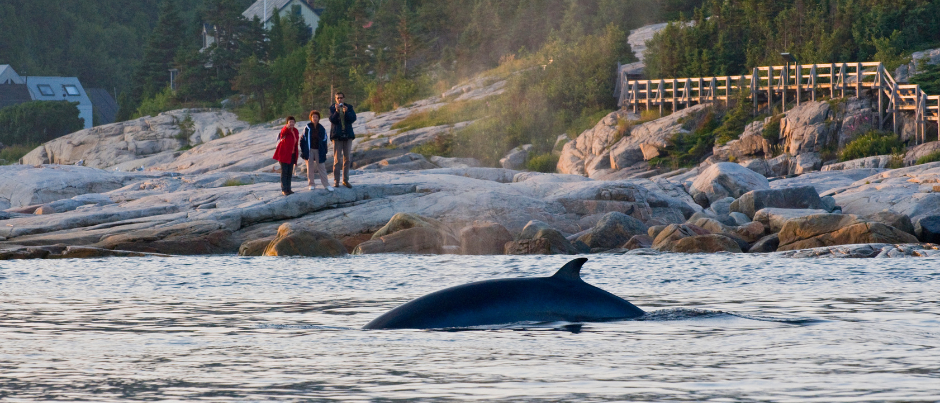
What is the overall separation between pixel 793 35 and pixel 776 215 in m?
26.0

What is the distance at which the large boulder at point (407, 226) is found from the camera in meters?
19.8

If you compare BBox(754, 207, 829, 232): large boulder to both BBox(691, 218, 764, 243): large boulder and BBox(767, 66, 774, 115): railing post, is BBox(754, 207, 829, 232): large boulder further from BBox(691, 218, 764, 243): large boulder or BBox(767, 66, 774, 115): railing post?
BBox(767, 66, 774, 115): railing post

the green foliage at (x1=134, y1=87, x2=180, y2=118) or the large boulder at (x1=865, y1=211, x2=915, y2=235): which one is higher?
the green foliage at (x1=134, y1=87, x2=180, y2=118)

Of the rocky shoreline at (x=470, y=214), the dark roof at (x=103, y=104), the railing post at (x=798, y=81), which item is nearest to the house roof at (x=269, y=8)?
the dark roof at (x=103, y=104)

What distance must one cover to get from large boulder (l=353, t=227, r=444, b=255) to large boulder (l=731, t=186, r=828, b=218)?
7.42 meters

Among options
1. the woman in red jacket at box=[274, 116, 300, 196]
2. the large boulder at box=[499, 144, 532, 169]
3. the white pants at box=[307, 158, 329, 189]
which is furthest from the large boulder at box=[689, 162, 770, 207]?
the large boulder at box=[499, 144, 532, 169]

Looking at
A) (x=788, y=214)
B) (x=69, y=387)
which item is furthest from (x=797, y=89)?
(x=69, y=387)

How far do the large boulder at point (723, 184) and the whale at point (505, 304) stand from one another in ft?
60.0

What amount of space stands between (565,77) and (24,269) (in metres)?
33.6

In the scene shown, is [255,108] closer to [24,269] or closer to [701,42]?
[701,42]

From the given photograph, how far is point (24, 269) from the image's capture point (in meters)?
15.9

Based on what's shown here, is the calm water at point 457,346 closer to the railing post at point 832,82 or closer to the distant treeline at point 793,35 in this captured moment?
the railing post at point 832,82

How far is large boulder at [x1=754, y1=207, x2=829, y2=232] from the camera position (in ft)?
68.0

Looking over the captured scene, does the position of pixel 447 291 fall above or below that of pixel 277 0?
below
